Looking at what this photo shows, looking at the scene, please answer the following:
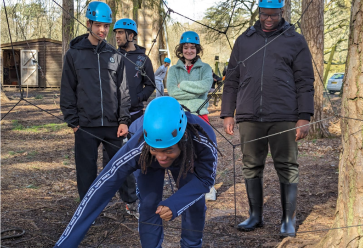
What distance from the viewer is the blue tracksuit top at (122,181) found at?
6.71 feet

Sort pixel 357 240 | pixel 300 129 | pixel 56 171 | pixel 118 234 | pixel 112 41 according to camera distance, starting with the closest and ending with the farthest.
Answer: pixel 357 240 → pixel 300 129 → pixel 118 234 → pixel 56 171 → pixel 112 41

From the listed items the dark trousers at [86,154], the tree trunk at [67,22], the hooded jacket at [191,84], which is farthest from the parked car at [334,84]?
the dark trousers at [86,154]

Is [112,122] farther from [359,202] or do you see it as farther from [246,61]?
[359,202]

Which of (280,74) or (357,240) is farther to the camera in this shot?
(280,74)

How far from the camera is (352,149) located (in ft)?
8.19

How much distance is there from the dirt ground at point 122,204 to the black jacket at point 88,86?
0.95 meters

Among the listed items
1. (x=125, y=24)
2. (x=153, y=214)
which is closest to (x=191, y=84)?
(x=125, y=24)

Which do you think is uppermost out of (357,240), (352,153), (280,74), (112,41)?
(112,41)

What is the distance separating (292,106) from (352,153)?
74 centimetres

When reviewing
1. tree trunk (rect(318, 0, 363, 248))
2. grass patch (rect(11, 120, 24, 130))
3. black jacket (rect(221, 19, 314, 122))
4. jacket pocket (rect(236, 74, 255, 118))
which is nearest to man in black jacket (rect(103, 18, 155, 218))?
jacket pocket (rect(236, 74, 255, 118))

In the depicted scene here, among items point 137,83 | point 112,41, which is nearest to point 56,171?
point 137,83

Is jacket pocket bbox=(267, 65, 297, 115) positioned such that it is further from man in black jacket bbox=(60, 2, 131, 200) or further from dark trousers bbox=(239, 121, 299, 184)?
man in black jacket bbox=(60, 2, 131, 200)

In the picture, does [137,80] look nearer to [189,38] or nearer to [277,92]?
[189,38]

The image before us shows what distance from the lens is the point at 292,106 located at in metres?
3.13
